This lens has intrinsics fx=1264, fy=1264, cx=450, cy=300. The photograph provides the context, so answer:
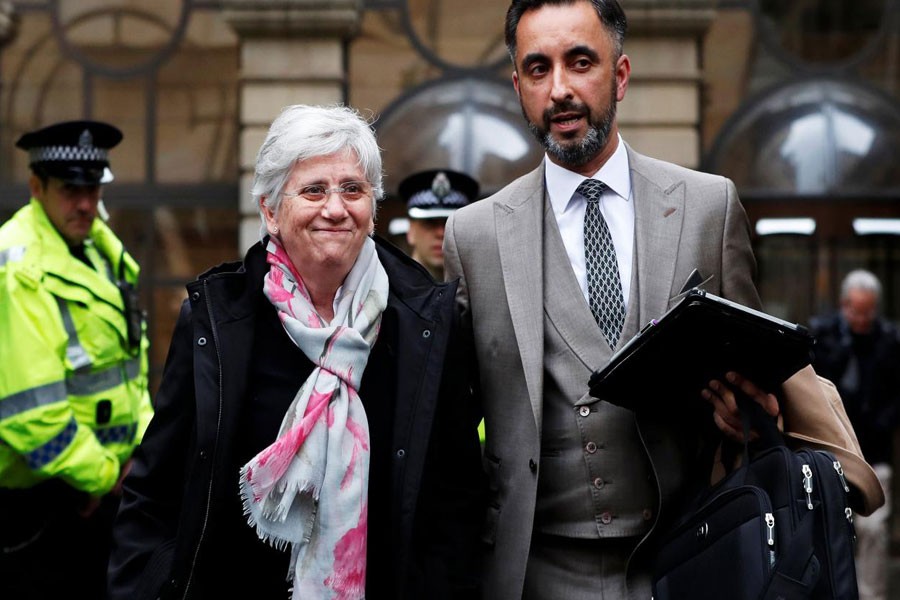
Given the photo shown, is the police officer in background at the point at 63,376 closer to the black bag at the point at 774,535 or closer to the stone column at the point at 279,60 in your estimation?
the black bag at the point at 774,535

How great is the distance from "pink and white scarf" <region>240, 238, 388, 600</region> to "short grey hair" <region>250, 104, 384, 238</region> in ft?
0.90

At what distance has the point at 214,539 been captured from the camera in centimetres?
303

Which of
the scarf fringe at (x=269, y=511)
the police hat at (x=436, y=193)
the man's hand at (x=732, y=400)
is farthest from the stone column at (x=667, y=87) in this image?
the scarf fringe at (x=269, y=511)

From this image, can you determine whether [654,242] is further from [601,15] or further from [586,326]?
[601,15]

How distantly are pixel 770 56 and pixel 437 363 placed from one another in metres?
7.89

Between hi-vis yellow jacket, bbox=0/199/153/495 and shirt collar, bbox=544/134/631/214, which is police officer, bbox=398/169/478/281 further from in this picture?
shirt collar, bbox=544/134/631/214

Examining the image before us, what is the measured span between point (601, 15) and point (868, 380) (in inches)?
224

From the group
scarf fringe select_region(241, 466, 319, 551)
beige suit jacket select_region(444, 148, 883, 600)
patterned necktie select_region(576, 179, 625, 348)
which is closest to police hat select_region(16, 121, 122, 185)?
beige suit jacket select_region(444, 148, 883, 600)

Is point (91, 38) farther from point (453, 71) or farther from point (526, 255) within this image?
point (526, 255)

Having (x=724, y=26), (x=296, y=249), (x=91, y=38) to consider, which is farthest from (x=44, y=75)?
(x=296, y=249)

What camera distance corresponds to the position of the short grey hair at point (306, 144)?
3102mm

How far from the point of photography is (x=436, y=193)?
613 centimetres

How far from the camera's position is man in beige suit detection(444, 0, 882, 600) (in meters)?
3.04

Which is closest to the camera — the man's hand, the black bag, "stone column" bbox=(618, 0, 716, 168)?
the black bag
